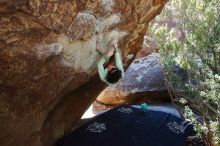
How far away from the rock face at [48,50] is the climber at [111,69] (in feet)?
0.21

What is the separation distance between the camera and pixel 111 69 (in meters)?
2.81

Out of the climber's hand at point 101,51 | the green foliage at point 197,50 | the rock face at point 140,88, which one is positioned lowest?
the rock face at point 140,88

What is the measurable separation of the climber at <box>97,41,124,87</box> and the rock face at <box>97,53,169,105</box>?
2100 mm

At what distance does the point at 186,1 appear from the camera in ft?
11.8

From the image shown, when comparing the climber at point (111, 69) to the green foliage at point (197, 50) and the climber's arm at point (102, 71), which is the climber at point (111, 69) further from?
the green foliage at point (197, 50)


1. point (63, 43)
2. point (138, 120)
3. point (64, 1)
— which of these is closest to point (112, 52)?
point (63, 43)

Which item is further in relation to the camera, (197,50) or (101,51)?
(197,50)

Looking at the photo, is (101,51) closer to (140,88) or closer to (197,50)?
(197,50)

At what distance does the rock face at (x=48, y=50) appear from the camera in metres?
2.29

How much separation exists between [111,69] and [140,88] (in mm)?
2250

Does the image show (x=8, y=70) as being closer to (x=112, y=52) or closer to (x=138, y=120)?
(x=112, y=52)

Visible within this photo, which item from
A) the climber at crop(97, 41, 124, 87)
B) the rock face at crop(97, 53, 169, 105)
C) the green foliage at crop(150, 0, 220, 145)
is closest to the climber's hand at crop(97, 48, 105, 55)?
the climber at crop(97, 41, 124, 87)

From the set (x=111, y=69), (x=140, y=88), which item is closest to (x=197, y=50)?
(x=111, y=69)

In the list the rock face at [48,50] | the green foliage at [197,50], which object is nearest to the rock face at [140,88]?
the green foliage at [197,50]
